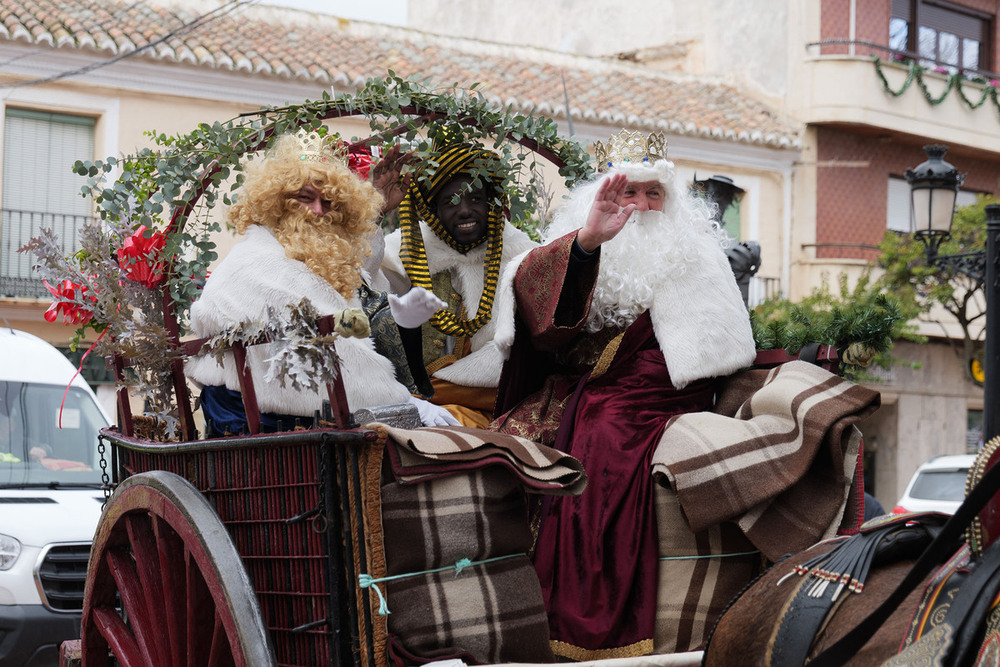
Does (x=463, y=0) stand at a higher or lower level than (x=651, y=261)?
higher

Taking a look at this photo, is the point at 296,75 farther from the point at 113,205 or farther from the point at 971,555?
the point at 971,555

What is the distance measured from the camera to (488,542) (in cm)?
288

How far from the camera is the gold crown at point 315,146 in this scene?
3.91 metres

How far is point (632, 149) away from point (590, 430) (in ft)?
3.27

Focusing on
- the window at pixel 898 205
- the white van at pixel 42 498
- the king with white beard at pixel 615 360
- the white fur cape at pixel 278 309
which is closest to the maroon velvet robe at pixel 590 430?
the king with white beard at pixel 615 360

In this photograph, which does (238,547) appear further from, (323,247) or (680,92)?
(680,92)

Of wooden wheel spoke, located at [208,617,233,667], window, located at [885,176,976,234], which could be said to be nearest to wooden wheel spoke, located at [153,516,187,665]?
wooden wheel spoke, located at [208,617,233,667]

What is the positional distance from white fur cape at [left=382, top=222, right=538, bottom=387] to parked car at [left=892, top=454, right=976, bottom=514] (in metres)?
7.87

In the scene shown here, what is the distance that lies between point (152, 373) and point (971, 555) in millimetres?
2441

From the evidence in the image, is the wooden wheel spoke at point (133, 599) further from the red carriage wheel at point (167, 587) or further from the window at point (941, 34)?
the window at point (941, 34)

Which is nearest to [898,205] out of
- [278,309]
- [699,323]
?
[699,323]

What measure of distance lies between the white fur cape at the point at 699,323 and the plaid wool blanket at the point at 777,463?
22 centimetres

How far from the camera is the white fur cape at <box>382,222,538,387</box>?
4.28 meters

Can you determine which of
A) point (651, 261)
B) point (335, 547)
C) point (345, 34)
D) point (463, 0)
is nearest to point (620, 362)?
point (651, 261)
